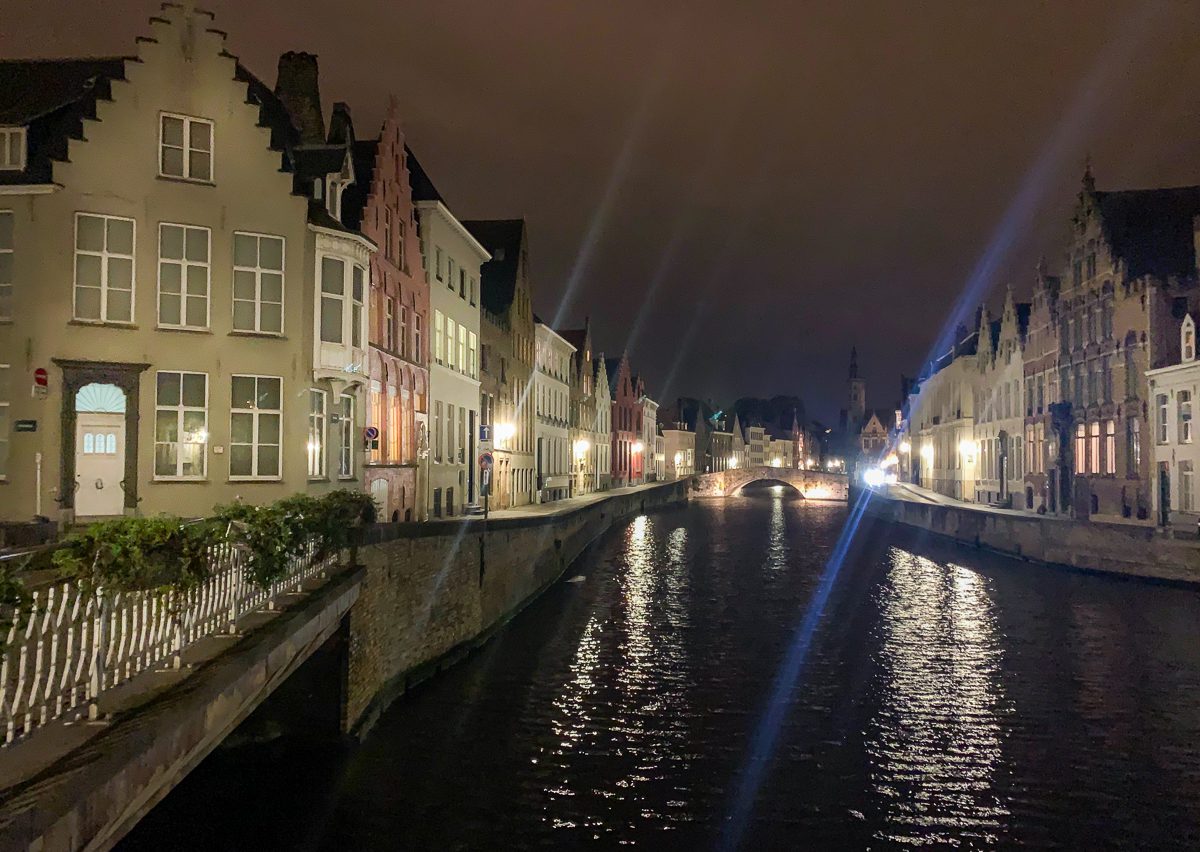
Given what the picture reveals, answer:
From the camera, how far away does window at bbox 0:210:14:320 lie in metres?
21.1

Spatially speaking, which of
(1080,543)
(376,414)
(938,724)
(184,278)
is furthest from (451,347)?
(1080,543)

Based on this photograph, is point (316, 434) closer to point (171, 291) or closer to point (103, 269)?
point (171, 291)

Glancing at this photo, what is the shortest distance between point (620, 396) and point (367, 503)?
7478 centimetres

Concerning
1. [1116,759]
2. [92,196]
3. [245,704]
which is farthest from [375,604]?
[1116,759]

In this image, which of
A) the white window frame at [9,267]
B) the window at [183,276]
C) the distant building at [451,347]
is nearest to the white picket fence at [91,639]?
the window at [183,276]

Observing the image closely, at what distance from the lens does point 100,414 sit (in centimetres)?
2167

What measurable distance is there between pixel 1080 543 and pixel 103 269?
3526 centimetres

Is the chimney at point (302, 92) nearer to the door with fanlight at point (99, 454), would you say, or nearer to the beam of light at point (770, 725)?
the door with fanlight at point (99, 454)

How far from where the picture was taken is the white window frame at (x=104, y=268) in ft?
69.9

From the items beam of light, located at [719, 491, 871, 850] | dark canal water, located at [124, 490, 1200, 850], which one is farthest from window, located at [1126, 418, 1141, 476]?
beam of light, located at [719, 491, 871, 850]

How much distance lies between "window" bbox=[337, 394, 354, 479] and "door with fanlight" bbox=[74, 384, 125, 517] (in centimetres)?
542

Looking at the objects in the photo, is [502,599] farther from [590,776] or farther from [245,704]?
[245,704]

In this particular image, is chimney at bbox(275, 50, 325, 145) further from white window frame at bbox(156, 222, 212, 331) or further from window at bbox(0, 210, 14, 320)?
window at bbox(0, 210, 14, 320)

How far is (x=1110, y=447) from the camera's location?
151 ft
